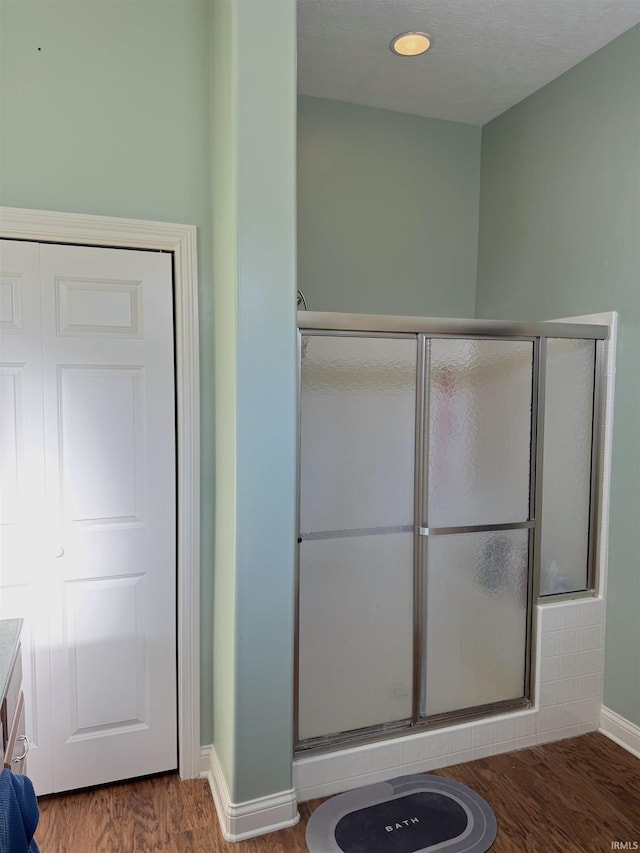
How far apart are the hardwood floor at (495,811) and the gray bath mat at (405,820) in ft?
0.17

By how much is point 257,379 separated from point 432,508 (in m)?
0.89

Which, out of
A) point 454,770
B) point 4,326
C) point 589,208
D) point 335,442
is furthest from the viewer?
point 589,208

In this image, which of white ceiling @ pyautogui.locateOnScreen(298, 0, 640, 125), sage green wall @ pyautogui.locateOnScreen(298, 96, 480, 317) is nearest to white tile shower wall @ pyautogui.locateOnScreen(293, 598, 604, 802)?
sage green wall @ pyautogui.locateOnScreen(298, 96, 480, 317)

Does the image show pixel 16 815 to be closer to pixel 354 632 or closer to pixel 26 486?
pixel 26 486

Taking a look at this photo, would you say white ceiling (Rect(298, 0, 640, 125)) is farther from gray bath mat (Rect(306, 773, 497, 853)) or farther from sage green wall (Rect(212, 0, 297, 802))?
gray bath mat (Rect(306, 773, 497, 853))

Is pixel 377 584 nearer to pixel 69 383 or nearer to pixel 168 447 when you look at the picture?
pixel 168 447

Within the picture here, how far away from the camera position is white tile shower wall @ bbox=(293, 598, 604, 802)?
2.19 m

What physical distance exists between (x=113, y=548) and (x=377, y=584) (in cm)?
99

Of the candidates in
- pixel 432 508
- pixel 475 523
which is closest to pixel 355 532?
pixel 432 508

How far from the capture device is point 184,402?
2.09 meters

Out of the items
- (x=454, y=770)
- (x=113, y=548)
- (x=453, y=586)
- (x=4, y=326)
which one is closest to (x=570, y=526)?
(x=453, y=586)

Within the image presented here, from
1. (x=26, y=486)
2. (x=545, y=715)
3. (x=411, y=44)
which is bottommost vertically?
(x=545, y=715)

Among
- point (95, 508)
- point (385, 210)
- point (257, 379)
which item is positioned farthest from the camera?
point (385, 210)

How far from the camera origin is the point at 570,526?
2463mm
